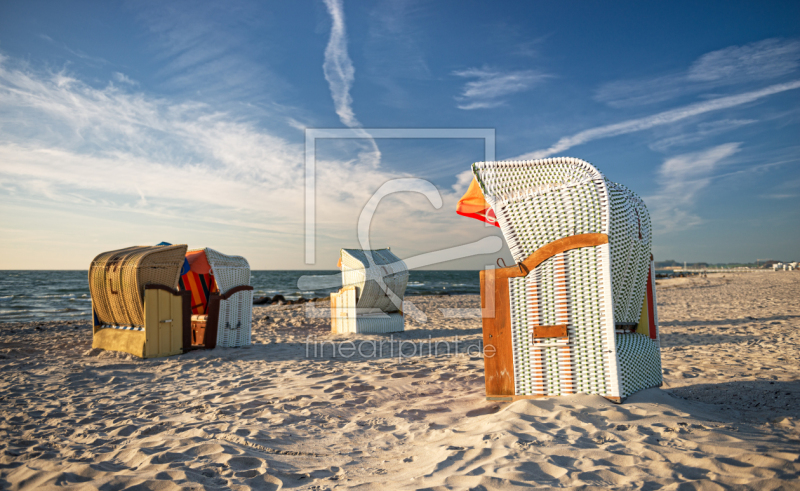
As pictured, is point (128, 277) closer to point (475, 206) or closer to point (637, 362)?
point (475, 206)

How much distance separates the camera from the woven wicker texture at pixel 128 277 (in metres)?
7.12

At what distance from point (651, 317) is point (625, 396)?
4.06 ft

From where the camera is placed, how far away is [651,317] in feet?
14.9

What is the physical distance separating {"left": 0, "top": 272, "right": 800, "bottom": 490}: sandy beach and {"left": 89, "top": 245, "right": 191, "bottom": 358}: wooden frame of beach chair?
545 mm

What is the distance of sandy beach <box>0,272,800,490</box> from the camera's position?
2564 mm

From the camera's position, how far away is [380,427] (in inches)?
148

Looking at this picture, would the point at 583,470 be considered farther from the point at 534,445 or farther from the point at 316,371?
the point at 316,371

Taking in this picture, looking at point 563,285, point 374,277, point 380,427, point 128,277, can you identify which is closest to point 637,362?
point 563,285

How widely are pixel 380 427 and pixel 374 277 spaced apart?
633cm

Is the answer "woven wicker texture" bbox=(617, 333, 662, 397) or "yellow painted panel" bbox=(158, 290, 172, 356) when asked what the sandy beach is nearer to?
"woven wicker texture" bbox=(617, 333, 662, 397)

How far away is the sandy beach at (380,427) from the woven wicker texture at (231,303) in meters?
1.49
